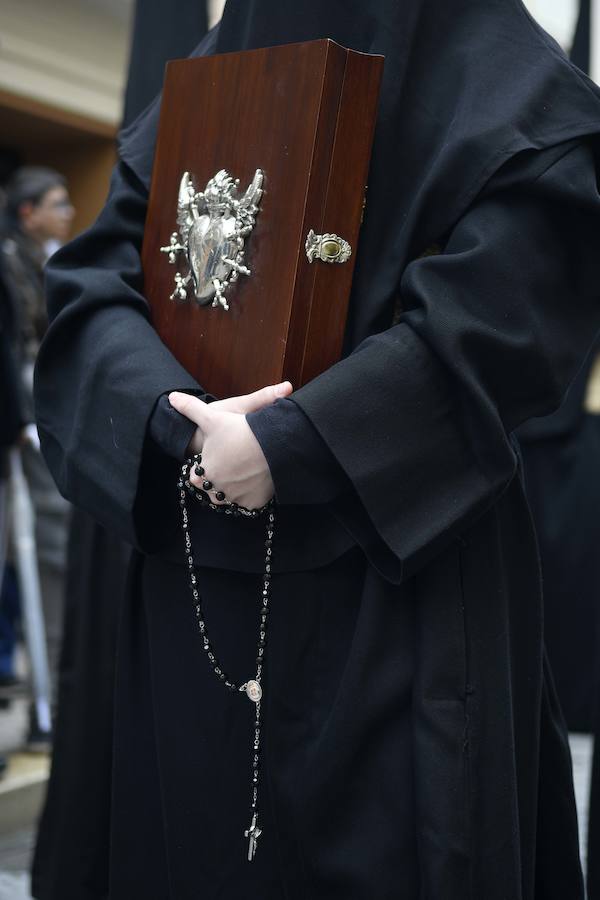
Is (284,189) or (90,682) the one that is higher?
(284,189)

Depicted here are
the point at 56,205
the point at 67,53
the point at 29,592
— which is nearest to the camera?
the point at 29,592

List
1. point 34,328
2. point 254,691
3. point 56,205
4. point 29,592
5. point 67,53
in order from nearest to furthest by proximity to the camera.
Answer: point 254,691 → point 29,592 → point 34,328 → point 56,205 → point 67,53

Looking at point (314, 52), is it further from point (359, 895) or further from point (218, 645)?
point (359, 895)

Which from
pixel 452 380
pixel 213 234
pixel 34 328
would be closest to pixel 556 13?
pixel 34 328

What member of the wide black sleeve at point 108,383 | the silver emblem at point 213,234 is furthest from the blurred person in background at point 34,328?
the silver emblem at point 213,234

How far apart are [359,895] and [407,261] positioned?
0.78m

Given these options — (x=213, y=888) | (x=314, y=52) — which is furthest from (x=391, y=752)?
(x=314, y=52)

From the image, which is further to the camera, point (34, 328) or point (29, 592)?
point (34, 328)

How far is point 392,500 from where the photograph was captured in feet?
4.62

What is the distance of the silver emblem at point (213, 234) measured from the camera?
153 cm

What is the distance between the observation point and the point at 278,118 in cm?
149

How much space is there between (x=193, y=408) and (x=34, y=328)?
8.83ft

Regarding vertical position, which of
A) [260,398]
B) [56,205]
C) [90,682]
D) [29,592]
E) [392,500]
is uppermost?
[56,205]

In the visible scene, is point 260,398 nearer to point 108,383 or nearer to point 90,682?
point 108,383
